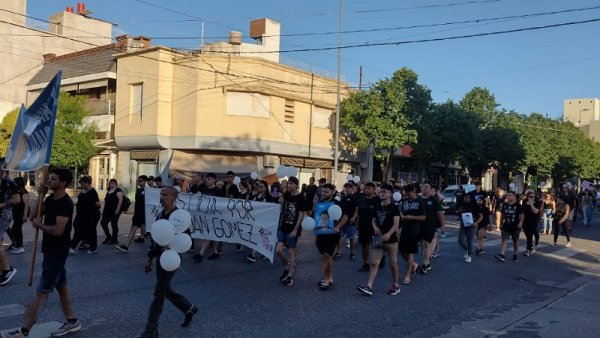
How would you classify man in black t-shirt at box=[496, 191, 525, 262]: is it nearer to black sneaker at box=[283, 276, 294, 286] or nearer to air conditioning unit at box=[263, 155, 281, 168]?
black sneaker at box=[283, 276, 294, 286]

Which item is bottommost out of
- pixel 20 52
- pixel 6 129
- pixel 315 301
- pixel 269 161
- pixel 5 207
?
pixel 315 301

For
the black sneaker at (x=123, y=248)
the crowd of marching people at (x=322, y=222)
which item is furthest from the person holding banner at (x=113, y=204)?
the black sneaker at (x=123, y=248)

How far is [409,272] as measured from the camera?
8.97 metres

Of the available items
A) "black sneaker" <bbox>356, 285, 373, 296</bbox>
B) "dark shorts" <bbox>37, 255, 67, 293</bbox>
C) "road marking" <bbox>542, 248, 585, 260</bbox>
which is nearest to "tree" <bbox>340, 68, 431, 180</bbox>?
"road marking" <bbox>542, 248, 585, 260</bbox>

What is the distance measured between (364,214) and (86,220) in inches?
215

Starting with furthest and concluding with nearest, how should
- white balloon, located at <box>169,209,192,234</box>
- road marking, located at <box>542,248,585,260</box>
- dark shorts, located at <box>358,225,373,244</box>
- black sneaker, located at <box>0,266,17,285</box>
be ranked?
1. road marking, located at <box>542,248,585,260</box>
2. dark shorts, located at <box>358,225,373,244</box>
3. black sneaker, located at <box>0,266,17,285</box>
4. white balloon, located at <box>169,209,192,234</box>

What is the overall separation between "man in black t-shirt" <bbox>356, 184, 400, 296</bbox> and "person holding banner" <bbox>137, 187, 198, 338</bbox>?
293 cm

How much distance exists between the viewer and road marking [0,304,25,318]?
6137 mm

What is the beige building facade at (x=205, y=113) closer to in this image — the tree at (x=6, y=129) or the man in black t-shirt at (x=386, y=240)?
the tree at (x=6, y=129)

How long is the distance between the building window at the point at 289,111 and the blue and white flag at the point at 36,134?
22193 mm

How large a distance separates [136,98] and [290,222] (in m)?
22.2

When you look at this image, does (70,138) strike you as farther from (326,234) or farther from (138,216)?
(326,234)

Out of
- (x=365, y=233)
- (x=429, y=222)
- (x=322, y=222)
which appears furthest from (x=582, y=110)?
(x=322, y=222)

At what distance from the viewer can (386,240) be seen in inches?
311
